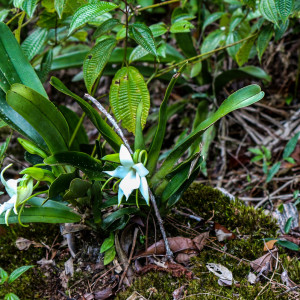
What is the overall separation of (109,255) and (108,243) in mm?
40

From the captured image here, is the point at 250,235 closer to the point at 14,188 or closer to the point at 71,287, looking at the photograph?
the point at 71,287

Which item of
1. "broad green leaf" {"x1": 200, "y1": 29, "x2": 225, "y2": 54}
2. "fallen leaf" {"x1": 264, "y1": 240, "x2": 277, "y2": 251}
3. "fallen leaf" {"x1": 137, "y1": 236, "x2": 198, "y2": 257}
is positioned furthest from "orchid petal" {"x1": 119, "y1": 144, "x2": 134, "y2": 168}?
"broad green leaf" {"x1": 200, "y1": 29, "x2": 225, "y2": 54}

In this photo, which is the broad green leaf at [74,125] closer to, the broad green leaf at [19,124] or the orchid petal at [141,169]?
the broad green leaf at [19,124]

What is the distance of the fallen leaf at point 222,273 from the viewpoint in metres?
1.02

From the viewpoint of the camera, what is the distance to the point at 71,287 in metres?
1.13

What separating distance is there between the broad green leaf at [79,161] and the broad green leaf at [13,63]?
0.29m

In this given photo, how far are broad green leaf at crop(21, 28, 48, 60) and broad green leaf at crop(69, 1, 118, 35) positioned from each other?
0.46 meters

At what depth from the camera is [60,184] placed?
3.18 feet

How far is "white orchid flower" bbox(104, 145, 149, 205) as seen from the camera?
0.81 meters

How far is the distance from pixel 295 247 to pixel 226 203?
315 millimetres

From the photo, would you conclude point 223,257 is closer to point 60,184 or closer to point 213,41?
point 60,184

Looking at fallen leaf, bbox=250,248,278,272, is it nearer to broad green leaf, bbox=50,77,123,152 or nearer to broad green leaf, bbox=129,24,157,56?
broad green leaf, bbox=50,77,123,152

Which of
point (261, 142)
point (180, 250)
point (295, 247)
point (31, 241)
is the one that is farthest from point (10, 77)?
point (261, 142)

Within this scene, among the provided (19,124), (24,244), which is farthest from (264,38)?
(24,244)
